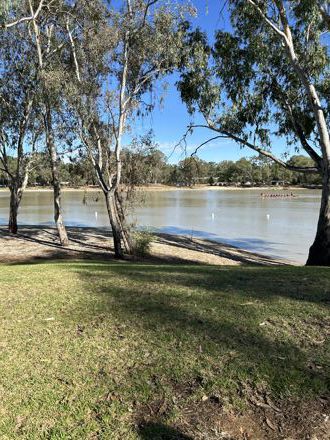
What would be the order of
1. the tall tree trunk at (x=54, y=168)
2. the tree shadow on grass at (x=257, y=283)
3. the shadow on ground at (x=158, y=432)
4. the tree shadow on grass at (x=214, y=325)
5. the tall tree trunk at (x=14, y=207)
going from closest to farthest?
the shadow on ground at (x=158, y=432) → the tree shadow on grass at (x=214, y=325) → the tree shadow on grass at (x=257, y=283) → the tall tree trunk at (x=54, y=168) → the tall tree trunk at (x=14, y=207)

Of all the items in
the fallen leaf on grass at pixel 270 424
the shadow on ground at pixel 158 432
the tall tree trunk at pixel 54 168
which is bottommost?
the shadow on ground at pixel 158 432

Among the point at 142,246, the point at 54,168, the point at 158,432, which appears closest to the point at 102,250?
the point at 142,246

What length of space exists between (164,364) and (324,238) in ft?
29.8

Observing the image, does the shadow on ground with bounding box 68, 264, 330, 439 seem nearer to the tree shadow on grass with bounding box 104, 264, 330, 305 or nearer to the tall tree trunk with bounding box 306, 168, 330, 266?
the tree shadow on grass with bounding box 104, 264, 330, 305

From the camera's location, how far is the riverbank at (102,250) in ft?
42.1

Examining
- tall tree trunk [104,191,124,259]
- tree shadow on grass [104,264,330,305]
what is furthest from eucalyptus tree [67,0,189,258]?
tree shadow on grass [104,264,330,305]

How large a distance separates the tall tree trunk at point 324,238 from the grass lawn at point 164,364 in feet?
22.1

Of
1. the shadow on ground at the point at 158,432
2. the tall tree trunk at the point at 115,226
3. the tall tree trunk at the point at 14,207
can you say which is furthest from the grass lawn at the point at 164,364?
the tall tree trunk at the point at 14,207

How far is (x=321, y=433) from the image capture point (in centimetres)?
238

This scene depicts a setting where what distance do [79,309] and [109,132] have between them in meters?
9.89

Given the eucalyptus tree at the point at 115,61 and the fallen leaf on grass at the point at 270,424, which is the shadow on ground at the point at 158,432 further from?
the eucalyptus tree at the point at 115,61

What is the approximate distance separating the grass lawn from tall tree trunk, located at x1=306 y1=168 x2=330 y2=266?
265 inches

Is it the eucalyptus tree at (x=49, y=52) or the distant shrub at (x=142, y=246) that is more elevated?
the eucalyptus tree at (x=49, y=52)

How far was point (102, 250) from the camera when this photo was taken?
560 inches
